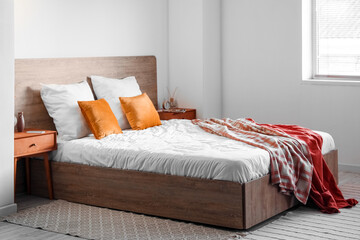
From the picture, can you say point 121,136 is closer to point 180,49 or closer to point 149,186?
point 149,186

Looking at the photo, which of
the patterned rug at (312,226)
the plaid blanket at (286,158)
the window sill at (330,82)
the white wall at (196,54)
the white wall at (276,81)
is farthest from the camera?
the white wall at (196,54)

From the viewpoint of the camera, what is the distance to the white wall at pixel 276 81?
19.3 feet

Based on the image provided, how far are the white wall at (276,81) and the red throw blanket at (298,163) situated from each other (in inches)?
48.2

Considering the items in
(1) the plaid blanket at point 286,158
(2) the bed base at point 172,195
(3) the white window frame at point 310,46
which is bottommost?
(2) the bed base at point 172,195

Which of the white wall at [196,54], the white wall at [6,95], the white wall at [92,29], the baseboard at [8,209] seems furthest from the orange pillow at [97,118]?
the white wall at [196,54]

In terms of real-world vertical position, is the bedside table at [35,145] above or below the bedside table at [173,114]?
below

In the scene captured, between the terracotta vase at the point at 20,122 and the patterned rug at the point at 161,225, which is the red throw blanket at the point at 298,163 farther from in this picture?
the terracotta vase at the point at 20,122

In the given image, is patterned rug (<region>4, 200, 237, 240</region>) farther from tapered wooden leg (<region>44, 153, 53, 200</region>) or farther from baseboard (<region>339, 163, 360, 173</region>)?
baseboard (<region>339, 163, 360, 173</region>)

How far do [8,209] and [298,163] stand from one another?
7.06 ft

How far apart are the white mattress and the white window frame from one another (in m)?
1.37

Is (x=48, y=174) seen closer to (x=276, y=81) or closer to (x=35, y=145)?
(x=35, y=145)

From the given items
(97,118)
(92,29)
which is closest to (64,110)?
(97,118)

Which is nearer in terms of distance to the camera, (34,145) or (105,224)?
(105,224)

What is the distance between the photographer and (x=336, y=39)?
6035mm
